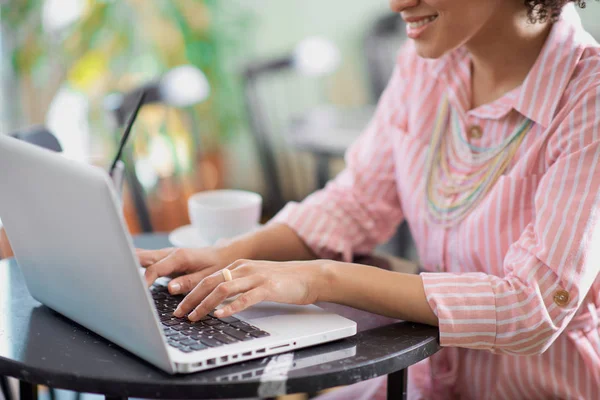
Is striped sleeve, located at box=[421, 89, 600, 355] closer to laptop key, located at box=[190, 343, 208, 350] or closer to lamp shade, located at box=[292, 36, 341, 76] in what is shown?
laptop key, located at box=[190, 343, 208, 350]

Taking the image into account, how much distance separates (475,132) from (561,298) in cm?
30

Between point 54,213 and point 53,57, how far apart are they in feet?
7.64

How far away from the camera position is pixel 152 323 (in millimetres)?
696

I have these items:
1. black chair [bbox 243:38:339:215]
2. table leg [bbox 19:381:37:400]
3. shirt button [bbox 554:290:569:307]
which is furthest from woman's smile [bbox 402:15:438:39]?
black chair [bbox 243:38:339:215]

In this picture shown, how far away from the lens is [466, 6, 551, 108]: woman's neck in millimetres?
1043

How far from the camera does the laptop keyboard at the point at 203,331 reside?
0.76 m

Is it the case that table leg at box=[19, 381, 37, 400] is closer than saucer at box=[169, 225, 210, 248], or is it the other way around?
table leg at box=[19, 381, 37, 400]

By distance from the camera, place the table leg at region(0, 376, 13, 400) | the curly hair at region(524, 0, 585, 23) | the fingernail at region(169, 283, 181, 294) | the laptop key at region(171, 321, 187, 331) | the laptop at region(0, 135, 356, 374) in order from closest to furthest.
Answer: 1. the laptop at region(0, 135, 356, 374)
2. the laptop key at region(171, 321, 187, 331)
3. the fingernail at region(169, 283, 181, 294)
4. the curly hair at region(524, 0, 585, 23)
5. the table leg at region(0, 376, 13, 400)

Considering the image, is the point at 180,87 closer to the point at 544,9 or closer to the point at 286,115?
the point at 544,9

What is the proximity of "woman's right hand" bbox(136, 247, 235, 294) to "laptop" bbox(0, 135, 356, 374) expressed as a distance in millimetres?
29

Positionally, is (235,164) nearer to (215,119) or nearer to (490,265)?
(215,119)

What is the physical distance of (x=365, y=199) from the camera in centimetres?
123

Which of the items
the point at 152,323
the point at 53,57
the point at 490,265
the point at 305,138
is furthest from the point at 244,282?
the point at 53,57

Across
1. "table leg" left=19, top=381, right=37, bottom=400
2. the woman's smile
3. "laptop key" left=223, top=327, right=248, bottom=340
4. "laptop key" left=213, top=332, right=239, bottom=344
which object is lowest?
"table leg" left=19, top=381, right=37, bottom=400
